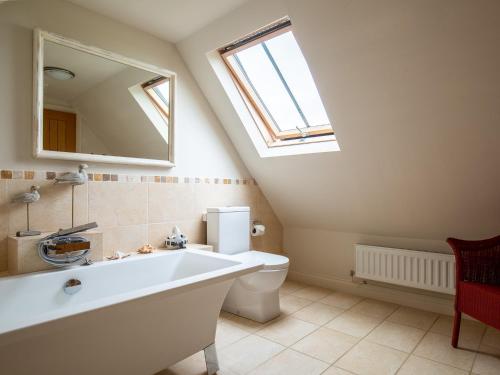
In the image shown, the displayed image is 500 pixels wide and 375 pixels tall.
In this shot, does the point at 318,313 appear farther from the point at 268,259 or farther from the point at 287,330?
the point at 268,259

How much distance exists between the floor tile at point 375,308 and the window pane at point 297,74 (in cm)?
174

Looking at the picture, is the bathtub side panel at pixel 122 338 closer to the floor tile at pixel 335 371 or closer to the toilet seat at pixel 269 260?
the toilet seat at pixel 269 260

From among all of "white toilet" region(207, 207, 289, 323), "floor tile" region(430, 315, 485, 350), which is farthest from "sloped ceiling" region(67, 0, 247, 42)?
"floor tile" region(430, 315, 485, 350)

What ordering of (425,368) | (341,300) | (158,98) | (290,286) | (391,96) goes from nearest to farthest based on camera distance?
(425,368), (391,96), (158,98), (341,300), (290,286)

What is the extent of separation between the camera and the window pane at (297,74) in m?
2.51

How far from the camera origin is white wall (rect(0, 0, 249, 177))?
187 cm

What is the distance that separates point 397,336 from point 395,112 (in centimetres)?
164

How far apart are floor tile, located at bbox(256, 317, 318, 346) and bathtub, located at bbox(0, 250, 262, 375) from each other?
0.61 m

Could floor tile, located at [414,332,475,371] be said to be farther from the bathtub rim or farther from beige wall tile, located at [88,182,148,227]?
beige wall tile, located at [88,182,148,227]

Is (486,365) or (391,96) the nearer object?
(486,365)

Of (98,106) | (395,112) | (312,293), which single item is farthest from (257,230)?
(98,106)

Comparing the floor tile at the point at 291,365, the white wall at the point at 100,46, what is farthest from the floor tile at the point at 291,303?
the white wall at the point at 100,46

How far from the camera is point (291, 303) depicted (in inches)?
119

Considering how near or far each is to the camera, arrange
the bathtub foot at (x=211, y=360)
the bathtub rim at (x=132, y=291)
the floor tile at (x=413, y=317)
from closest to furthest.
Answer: the bathtub rim at (x=132, y=291)
the bathtub foot at (x=211, y=360)
the floor tile at (x=413, y=317)
